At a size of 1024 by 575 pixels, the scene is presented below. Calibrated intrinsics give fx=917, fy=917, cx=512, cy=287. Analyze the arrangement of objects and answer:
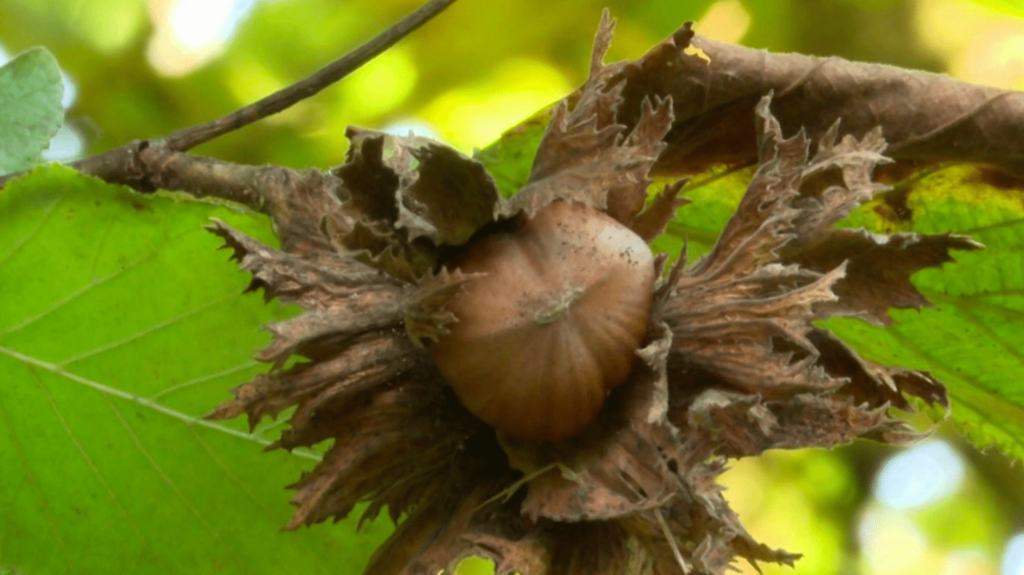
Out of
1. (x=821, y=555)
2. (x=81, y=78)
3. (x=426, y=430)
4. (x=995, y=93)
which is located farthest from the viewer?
(x=821, y=555)

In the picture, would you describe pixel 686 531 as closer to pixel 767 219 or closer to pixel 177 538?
pixel 767 219

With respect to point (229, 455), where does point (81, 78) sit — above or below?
above

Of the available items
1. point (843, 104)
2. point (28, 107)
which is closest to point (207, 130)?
point (28, 107)

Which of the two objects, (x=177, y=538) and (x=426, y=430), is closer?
(x=426, y=430)

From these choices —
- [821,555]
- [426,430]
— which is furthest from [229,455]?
[821,555]

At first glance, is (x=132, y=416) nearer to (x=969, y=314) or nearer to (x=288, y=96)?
(x=288, y=96)

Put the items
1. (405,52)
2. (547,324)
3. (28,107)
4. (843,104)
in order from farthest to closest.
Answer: (405,52)
(28,107)
(843,104)
(547,324)

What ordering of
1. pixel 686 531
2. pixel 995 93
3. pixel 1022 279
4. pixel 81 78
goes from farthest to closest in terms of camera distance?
pixel 81 78 → pixel 1022 279 → pixel 995 93 → pixel 686 531
